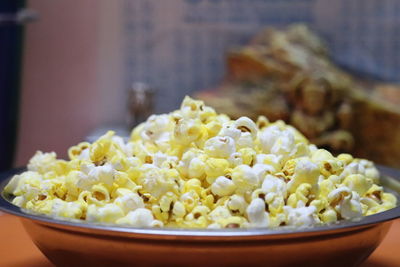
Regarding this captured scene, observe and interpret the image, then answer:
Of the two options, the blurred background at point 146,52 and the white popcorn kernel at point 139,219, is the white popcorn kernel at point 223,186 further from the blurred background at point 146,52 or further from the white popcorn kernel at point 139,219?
the blurred background at point 146,52

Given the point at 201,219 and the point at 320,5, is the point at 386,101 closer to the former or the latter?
the point at 320,5

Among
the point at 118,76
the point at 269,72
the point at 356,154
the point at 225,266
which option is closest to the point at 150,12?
the point at 118,76

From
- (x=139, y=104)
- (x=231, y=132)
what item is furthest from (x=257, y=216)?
(x=139, y=104)

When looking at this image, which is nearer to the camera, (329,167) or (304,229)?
(304,229)

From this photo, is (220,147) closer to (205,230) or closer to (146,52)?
(205,230)

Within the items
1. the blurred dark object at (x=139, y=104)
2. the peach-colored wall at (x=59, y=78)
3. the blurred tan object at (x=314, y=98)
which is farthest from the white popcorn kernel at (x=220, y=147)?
the peach-colored wall at (x=59, y=78)

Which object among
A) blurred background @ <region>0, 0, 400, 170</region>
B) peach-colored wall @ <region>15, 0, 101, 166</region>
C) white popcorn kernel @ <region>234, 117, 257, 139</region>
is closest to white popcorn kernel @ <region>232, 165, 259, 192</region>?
white popcorn kernel @ <region>234, 117, 257, 139</region>
